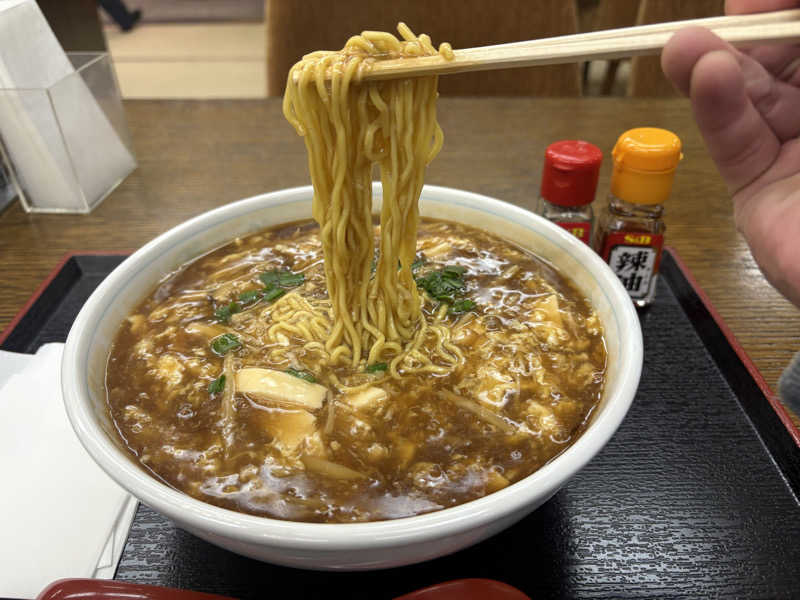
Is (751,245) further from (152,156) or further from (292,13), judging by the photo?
(292,13)

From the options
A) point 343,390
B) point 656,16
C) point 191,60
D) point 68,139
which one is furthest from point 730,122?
point 191,60

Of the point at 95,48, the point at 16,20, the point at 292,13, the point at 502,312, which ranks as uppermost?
the point at 16,20

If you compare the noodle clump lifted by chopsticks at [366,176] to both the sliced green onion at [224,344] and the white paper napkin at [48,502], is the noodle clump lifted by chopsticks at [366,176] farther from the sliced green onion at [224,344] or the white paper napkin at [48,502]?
the white paper napkin at [48,502]

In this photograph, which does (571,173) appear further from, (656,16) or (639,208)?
(656,16)

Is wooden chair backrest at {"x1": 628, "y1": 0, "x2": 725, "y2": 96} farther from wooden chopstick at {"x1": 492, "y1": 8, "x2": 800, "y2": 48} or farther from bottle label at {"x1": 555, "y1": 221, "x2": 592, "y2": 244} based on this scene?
wooden chopstick at {"x1": 492, "y1": 8, "x2": 800, "y2": 48}

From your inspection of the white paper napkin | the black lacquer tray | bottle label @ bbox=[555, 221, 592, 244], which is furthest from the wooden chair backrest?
the white paper napkin

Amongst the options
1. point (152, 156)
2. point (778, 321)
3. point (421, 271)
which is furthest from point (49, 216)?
point (778, 321)
